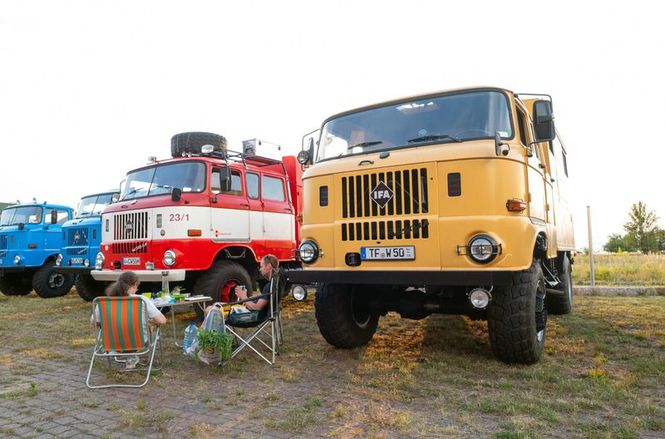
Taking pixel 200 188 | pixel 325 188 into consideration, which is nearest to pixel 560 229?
pixel 325 188

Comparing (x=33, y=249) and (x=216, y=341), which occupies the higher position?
(x=33, y=249)

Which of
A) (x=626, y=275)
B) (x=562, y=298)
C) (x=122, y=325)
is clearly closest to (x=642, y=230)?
(x=626, y=275)

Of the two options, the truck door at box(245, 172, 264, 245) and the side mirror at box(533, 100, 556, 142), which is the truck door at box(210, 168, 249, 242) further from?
the side mirror at box(533, 100, 556, 142)

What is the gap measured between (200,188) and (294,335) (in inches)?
113

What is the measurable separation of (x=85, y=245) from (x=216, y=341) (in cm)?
757

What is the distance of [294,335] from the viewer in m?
7.02

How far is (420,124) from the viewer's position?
524cm

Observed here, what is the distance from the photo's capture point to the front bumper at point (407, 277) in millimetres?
4305

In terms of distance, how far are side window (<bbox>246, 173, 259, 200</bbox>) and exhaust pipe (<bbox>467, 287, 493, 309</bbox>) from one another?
17.7 ft

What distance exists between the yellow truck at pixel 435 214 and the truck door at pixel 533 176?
0.02 meters

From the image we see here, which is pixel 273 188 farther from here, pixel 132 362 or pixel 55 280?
pixel 55 280

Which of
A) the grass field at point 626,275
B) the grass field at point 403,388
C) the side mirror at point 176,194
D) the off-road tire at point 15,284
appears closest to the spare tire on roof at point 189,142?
the side mirror at point 176,194

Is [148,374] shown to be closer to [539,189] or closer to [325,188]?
[325,188]

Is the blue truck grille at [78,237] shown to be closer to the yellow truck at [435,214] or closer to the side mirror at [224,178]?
the side mirror at [224,178]
